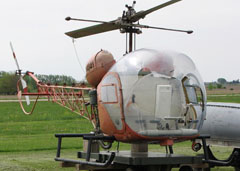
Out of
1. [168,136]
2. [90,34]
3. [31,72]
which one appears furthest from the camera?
[31,72]

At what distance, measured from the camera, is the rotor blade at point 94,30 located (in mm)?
8319

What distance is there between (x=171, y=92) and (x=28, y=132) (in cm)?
1544

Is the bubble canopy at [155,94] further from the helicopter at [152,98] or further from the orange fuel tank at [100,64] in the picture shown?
the orange fuel tank at [100,64]

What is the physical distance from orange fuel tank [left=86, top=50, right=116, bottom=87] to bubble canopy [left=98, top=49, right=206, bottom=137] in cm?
90

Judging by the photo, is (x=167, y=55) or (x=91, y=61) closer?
(x=167, y=55)

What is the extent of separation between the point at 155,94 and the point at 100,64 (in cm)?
165

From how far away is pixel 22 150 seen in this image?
1505cm

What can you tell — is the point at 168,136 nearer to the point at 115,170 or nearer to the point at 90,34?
the point at 115,170

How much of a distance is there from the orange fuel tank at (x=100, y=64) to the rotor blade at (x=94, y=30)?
0.41 metres

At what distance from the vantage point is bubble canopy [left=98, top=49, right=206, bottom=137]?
7.07 meters

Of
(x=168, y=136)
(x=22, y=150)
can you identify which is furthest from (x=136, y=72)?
(x=22, y=150)

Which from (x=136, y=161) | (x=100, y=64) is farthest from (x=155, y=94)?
(x=100, y=64)

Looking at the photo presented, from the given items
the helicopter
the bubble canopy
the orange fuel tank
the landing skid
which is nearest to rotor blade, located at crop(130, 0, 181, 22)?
the helicopter

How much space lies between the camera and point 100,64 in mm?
8461
